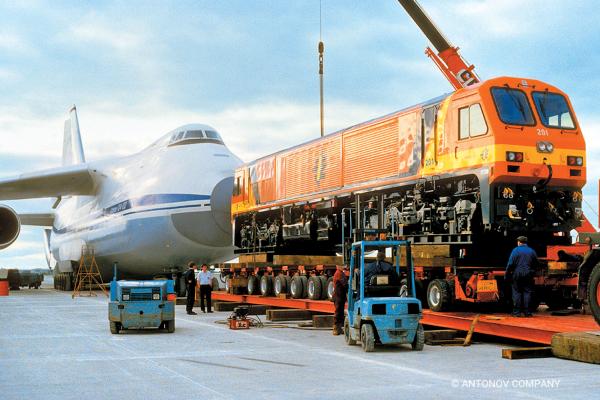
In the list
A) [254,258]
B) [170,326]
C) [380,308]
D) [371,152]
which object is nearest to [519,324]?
[380,308]

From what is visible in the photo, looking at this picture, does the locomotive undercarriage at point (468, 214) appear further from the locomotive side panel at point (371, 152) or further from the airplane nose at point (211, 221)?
the airplane nose at point (211, 221)

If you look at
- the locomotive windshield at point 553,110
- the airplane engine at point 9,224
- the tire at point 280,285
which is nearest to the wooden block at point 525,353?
the locomotive windshield at point 553,110

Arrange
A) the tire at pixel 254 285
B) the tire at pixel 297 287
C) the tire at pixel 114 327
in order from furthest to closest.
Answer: the tire at pixel 254 285 → the tire at pixel 297 287 → the tire at pixel 114 327

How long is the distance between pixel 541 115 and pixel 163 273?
25.6 metres

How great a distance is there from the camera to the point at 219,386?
365 inches

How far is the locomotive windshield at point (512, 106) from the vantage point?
14.8 metres

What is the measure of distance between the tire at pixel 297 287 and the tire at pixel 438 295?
20.8ft

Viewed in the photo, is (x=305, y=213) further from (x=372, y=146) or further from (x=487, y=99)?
(x=487, y=99)

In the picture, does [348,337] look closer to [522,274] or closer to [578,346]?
[522,274]

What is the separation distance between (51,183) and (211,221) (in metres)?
12.2

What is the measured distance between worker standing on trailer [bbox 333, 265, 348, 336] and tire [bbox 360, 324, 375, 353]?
2718 millimetres

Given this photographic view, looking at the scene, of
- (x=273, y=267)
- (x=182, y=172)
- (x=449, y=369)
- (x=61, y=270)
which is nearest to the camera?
(x=449, y=369)

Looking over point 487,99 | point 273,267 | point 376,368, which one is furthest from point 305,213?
point 376,368

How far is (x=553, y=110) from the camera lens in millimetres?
15625
